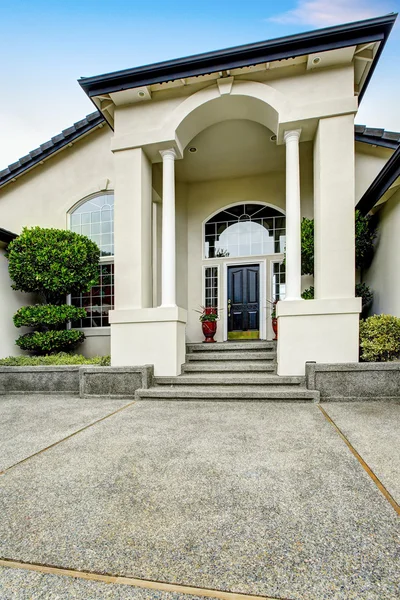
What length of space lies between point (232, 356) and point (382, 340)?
2.44 metres

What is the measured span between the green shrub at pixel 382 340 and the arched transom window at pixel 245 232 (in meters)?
3.55

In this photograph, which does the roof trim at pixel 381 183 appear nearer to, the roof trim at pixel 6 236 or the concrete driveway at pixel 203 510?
the concrete driveway at pixel 203 510

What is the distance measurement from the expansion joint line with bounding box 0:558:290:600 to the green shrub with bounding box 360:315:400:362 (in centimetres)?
409

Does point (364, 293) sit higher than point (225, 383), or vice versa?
point (364, 293)

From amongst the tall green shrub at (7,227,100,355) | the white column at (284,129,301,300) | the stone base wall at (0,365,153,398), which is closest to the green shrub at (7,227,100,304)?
the tall green shrub at (7,227,100,355)

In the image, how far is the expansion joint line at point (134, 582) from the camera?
47.3 inches

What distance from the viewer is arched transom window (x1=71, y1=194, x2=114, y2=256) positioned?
7.99 m

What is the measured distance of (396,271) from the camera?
5.20m

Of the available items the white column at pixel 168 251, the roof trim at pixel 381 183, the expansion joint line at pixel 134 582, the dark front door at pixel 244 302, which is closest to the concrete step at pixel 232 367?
the white column at pixel 168 251

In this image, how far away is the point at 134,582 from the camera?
50.1 inches

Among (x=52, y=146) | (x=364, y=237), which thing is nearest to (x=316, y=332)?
(x=364, y=237)

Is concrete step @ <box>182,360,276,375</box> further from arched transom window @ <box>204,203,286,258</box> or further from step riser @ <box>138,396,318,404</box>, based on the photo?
arched transom window @ <box>204,203,286,258</box>

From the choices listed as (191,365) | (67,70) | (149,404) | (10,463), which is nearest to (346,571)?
(10,463)

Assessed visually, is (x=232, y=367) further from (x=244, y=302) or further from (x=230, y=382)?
(x=244, y=302)
